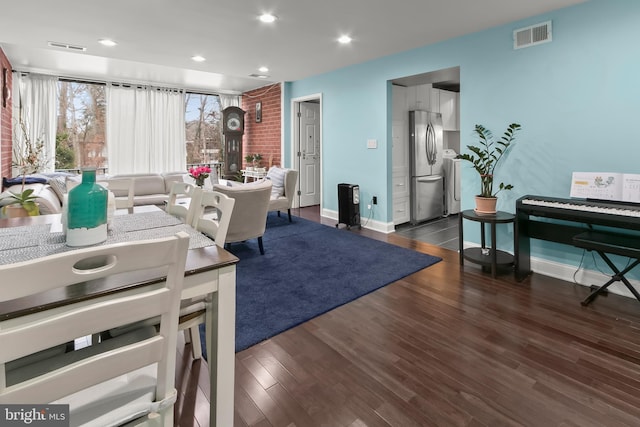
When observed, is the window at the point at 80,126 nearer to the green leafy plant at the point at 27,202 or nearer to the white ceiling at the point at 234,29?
the white ceiling at the point at 234,29

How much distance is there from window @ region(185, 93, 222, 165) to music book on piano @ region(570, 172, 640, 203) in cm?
650

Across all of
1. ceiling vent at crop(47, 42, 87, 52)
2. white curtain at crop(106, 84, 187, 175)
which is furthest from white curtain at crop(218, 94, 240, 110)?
ceiling vent at crop(47, 42, 87, 52)

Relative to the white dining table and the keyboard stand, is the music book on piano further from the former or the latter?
the white dining table

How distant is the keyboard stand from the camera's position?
93.1 inches

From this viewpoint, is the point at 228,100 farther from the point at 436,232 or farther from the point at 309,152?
the point at 436,232

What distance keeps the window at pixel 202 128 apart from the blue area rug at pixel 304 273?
3473 mm

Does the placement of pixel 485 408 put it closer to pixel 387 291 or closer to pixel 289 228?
pixel 387 291

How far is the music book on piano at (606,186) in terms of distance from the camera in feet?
8.54

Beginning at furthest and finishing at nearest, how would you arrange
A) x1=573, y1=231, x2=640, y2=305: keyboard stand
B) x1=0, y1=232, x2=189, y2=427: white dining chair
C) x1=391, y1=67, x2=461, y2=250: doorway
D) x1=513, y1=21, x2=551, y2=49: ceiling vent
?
x1=391, y1=67, x2=461, y2=250: doorway, x1=513, y1=21, x2=551, y2=49: ceiling vent, x1=573, y1=231, x2=640, y2=305: keyboard stand, x1=0, y1=232, x2=189, y2=427: white dining chair

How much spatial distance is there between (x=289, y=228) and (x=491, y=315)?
10.3ft

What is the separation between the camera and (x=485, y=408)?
156cm

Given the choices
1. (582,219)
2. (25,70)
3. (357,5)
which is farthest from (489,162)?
(25,70)

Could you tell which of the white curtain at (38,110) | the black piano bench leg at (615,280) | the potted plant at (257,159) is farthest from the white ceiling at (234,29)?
the black piano bench leg at (615,280)

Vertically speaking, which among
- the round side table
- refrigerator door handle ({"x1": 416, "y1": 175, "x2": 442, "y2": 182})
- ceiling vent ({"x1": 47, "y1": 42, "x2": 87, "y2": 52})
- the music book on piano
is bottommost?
the round side table
